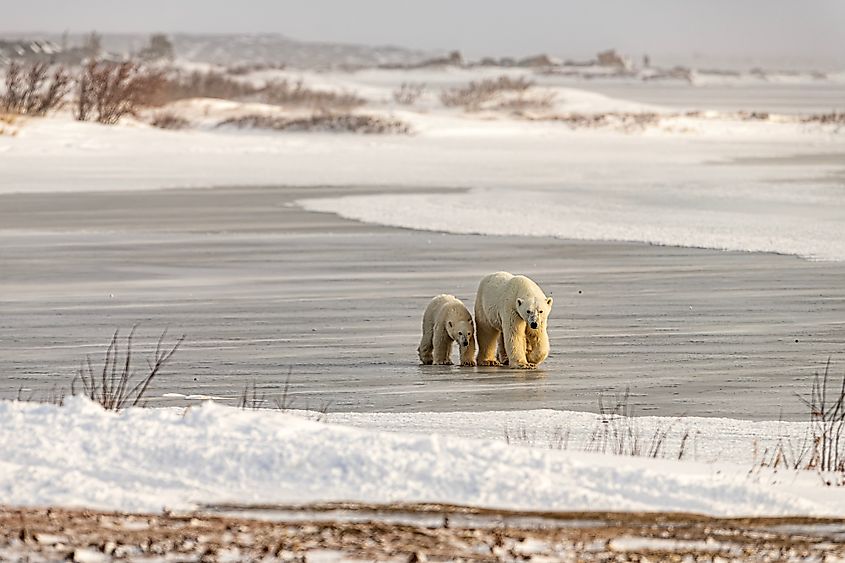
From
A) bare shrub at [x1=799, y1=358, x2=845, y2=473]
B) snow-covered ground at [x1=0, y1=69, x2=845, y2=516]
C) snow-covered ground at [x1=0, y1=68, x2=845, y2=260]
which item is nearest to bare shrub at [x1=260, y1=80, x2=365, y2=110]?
snow-covered ground at [x1=0, y1=69, x2=845, y2=516]

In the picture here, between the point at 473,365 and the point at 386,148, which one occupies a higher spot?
the point at 386,148

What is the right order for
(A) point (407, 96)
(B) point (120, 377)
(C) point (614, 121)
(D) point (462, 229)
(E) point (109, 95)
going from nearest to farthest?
(B) point (120, 377) → (D) point (462, 229) → (E) point (109, 95) → (C) point (614, 121) → (A) point (407, 96)

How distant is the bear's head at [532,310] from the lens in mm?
10664

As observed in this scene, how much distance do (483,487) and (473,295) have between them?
8390 mm

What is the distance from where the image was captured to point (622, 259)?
16.9 m

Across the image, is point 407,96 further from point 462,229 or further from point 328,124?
point 462,229

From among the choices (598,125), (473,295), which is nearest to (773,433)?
(473,295)

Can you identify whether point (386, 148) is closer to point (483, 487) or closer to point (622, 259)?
point (622, 259)

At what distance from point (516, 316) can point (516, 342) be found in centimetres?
18

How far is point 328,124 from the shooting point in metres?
42.9

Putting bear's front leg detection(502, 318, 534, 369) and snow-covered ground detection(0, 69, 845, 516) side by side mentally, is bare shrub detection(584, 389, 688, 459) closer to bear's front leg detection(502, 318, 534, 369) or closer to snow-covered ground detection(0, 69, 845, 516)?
snow-covered ground detection(0, 69, 845, 516)

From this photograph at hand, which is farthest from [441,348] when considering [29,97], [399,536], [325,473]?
Result: [29,97]

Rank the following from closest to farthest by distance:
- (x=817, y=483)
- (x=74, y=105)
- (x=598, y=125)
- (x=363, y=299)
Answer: (x=817, y=483) < (x=363, y=299) < (x=74, y=105) < (x=598, y=125)

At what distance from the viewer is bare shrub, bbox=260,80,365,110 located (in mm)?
55719
